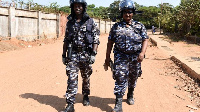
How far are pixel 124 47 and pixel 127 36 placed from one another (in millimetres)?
171

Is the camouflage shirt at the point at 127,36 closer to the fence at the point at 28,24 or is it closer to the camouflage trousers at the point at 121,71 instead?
the camouflage trousers at the point at 121,71

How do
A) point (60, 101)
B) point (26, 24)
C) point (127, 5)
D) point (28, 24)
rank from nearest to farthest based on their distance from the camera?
point (127, 5), point (60, 101), point (26, 24), point (28, 24)

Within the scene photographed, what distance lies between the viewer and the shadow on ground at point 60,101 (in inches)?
159

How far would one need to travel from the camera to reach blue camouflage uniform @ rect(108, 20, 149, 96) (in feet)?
12.0

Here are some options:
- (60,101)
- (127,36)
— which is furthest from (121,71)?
(60,101)

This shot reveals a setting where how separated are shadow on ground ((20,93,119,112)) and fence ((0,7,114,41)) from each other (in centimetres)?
946

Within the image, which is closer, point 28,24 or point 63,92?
point 63,92

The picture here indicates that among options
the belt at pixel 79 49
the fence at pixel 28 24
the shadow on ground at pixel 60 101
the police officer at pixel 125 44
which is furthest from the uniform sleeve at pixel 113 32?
the fence at pixel 28 24

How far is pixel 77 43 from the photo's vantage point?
12.3ft

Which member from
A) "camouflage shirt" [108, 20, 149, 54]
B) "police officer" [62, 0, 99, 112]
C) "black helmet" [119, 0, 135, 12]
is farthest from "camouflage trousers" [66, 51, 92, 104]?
"black helmet" [119, 0, 135, 12]

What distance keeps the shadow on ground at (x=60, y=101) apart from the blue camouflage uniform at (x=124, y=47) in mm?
552

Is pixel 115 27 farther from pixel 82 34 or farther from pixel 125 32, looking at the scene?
pixel 82 34

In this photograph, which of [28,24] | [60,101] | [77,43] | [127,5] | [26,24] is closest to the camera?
[127,5]

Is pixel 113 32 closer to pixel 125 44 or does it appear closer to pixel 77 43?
pixel 125 44
